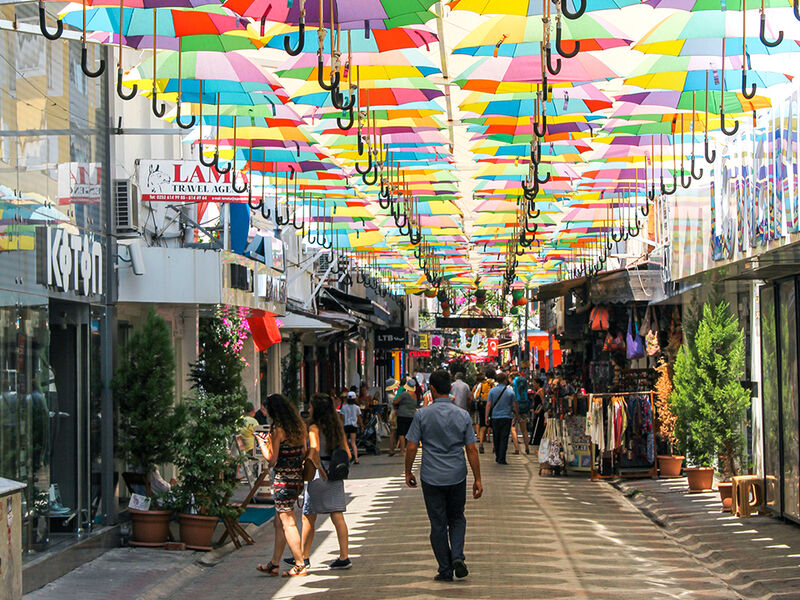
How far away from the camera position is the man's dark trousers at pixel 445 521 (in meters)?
10.3

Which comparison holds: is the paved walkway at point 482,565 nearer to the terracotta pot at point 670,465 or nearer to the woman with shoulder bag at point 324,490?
the woman with shoulder bag at point 324,490

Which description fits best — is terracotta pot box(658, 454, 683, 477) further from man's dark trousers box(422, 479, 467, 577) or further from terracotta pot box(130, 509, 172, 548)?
man's dark trousers box(422, 479, 467, 577)

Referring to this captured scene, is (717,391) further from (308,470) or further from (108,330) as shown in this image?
(108,330)

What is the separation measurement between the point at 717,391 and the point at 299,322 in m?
13.8

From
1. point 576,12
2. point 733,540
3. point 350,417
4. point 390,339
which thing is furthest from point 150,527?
point 390,339

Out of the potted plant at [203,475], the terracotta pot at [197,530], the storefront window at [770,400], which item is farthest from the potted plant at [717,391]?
the terracotta pot at [197,530]

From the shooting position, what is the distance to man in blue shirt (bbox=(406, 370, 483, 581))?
10320 millimetres

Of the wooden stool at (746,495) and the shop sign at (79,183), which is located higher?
the shop sign at (79,183)

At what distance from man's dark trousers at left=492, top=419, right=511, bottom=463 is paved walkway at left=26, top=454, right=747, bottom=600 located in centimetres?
675

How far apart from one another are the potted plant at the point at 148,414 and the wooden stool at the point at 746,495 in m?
7.06

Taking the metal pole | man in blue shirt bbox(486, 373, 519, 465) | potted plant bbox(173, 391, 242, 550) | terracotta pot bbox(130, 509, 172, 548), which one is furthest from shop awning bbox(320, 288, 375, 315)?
terracotta pot bbox(130, 509, 172, 548)

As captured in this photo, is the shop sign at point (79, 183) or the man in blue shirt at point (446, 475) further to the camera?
the shop sign at point (79, 183)

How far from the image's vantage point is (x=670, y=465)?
20.3 m

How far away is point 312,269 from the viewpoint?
35.2 meters
